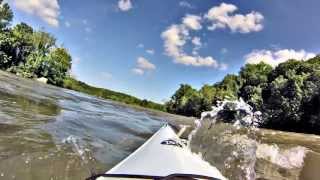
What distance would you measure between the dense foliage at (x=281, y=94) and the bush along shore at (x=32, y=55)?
20.2 metres

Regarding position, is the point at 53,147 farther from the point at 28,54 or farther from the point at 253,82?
the point at 28,54

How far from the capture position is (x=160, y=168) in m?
3.94

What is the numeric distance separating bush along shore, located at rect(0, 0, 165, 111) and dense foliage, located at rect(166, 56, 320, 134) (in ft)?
66.3

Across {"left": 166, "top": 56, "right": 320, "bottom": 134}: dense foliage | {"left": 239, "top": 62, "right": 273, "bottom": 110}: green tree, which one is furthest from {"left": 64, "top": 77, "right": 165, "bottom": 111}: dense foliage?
{"left": 239, "top": 62, "right": 273, "bottom": 110}: green tree

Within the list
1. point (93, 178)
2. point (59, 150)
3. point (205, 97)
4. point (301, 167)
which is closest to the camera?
point (93, 178)

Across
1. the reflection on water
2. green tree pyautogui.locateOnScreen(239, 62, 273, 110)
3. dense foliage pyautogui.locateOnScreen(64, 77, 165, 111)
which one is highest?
green tree pyautogui.locateOnScreen(239, 62, 273, 110)

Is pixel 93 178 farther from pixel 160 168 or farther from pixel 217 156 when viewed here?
pixel 217 156

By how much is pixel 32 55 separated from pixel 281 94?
3636 cm

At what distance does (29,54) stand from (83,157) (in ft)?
179

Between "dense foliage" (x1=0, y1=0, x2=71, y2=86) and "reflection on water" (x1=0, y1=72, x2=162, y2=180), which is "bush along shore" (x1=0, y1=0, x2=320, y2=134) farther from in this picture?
"reflection on water" (x1=0, y1=72, x2=162, y2=180)

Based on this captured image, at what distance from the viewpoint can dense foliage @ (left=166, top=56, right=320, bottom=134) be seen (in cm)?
3488

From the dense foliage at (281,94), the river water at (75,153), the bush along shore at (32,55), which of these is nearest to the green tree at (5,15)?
the bush along shore at (32,55)

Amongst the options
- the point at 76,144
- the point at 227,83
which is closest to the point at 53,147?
the point at 76,144

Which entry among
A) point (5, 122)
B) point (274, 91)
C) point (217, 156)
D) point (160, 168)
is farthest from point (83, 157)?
point (274, 91)
